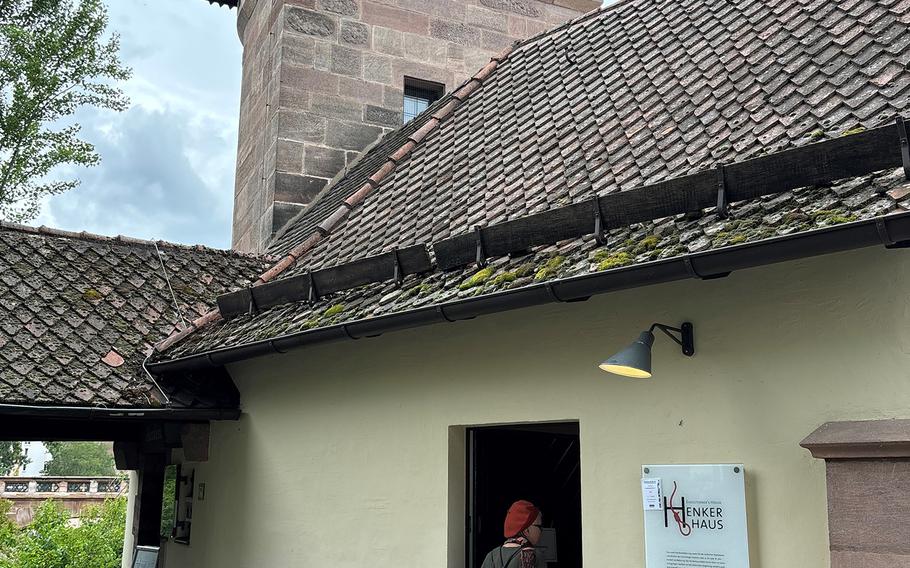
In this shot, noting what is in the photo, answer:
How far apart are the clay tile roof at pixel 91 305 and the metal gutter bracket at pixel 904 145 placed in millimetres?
5521

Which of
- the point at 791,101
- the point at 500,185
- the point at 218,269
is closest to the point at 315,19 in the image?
the point at 218,269

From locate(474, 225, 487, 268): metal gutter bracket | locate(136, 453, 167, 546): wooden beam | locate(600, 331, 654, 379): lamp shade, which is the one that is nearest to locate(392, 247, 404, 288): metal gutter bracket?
locate(474, 225, 487, 268): metal gutter bracket

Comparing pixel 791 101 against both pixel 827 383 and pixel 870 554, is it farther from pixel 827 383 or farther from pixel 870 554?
pixel 870 554

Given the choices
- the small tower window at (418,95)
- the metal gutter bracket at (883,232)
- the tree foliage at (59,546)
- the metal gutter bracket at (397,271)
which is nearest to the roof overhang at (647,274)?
the metal gutter bracket at (883,232)

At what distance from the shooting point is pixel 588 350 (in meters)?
5.07

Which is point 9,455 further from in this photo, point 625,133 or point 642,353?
point 642,353

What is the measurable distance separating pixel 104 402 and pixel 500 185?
11.0 feet

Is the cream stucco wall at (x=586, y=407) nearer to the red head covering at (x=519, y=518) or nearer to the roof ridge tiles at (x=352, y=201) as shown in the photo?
the red head covering at (x=519, y=518)

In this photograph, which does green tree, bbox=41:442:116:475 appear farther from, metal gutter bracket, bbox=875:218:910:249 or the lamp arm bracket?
metal gutter bracket, bbox=875:218:910:249

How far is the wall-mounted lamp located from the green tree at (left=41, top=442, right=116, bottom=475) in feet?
257

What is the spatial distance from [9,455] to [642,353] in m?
68.0

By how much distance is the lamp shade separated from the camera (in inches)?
165

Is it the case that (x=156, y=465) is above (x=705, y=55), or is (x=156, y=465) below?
below

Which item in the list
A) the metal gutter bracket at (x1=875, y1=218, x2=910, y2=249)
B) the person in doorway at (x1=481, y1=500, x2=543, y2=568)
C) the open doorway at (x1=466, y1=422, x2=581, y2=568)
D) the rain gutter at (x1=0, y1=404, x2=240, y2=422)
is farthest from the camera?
the rain gutter at (x1=0, y1=404, x2=240, y2=422)
